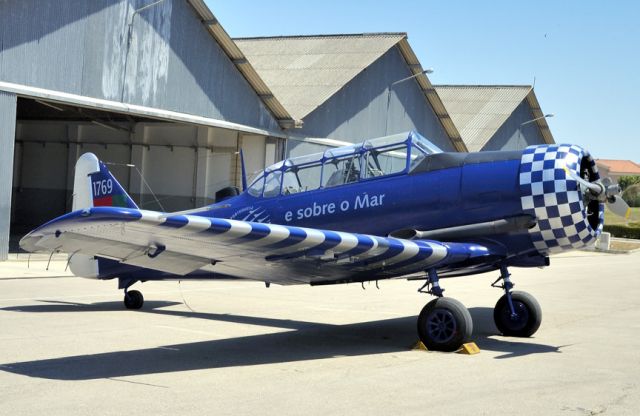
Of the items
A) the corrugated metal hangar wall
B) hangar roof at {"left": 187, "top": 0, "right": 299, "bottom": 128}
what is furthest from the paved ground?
the corrugated metal hangar wall

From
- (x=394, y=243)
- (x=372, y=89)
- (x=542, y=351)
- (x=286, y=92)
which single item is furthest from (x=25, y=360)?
(x=372, y=89)

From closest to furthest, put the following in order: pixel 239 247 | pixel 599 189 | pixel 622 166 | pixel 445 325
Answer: pixel 239 247
pixel 445 325
pixel 599 189
pixel 622 166

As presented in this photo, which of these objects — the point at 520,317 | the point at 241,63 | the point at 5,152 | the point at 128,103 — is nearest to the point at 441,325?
the point at 520,317

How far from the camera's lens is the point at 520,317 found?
10.6m

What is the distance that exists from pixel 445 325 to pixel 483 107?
4030 cm

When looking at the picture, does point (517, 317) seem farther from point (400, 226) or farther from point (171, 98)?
point (171, 98)

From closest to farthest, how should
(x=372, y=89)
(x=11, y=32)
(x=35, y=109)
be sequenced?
1. (x=11, y=32)
2. (x=35, y=109)
3. (x=372, y=89)

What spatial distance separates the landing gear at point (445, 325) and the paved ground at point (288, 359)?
199 mm

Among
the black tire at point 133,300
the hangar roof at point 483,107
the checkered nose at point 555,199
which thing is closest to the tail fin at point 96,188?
the black tire at point 133,300

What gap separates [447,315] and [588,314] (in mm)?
5285

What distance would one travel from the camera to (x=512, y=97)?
159ft

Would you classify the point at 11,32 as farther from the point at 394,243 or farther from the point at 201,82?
the point at 394,243

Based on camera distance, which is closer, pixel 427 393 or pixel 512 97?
pixel 427 393

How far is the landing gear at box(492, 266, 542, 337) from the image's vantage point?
10.5 metres
